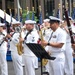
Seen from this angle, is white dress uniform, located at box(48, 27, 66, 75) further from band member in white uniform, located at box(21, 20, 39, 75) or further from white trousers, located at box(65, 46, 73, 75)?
white trousers, located at box(65, 46, 73, 75)

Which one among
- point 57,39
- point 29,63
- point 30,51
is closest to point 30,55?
point 30,51

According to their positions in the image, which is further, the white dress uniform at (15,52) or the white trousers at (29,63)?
the white dress uniform at (15,52)

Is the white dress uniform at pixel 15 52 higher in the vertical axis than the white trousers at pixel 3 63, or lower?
higher

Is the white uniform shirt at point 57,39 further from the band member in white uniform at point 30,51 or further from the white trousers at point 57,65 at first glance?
the band member in white uniform at point 30,51

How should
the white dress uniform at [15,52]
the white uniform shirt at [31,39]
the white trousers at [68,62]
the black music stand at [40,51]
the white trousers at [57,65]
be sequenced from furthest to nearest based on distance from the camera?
the white trousers at [68,62] < the white dress uniform at [15,52] < the white uniform shirt at [31,39] < the white trousers at [57,65] < the black music stand at [40,51]

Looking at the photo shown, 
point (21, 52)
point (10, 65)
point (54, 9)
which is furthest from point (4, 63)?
point (54, 9)

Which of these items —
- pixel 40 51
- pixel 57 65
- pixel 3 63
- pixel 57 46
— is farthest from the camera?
pixel 3 63

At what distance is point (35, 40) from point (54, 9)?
2346 centimetres

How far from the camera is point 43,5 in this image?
33906mm

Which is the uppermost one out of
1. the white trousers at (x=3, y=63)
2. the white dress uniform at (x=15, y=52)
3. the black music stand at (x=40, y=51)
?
the black music stand at (x=40, y=51)

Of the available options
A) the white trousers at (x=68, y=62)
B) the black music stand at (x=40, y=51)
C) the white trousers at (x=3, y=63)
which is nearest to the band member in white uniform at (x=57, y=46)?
the black music stand at (x=40, y=51)

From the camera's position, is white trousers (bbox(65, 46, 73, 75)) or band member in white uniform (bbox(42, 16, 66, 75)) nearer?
band member in white uniform (bbox(42, 16, 66, 75))

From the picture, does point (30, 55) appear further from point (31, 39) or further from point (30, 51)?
point (31, 39)

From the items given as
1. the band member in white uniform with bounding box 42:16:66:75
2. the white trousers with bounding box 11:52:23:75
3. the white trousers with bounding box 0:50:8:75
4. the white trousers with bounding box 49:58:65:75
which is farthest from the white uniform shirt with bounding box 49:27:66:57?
the white trousers with bounding box 0:50:8:75
